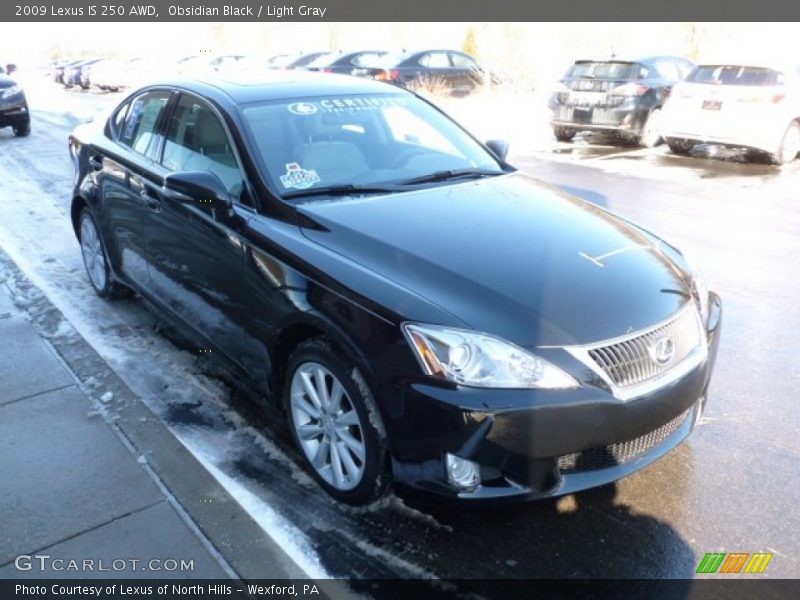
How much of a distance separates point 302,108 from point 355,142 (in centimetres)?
35

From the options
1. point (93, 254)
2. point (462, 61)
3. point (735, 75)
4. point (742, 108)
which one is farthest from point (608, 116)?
point (93, 254)

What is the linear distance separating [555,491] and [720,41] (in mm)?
28408

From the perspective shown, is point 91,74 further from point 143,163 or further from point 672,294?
point 672,294

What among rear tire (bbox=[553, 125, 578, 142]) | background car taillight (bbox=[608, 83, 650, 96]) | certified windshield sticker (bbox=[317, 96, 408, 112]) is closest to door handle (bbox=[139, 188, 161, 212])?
certified windshield sticker (bbox=[317, 96, 408, 112])

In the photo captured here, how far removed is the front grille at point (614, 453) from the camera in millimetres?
2703

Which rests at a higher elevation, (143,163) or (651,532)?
(143,163)

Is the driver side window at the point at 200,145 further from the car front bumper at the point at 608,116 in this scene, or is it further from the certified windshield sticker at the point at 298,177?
the car front bumper at the point at 608,116

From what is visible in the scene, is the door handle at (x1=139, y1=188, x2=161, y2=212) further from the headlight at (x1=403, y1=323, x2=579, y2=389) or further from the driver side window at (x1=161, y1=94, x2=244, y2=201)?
the headlight at (x1=403, y1=323, x2=579, y2=389)

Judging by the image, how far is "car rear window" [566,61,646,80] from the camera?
12305 millimetres

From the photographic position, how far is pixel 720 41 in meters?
26.8

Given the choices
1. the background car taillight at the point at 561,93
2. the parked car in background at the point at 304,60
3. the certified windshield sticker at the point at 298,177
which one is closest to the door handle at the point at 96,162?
the certified windshield sticker at the point at 298,177

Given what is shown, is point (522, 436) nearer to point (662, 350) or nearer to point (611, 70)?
point (662, 350)
